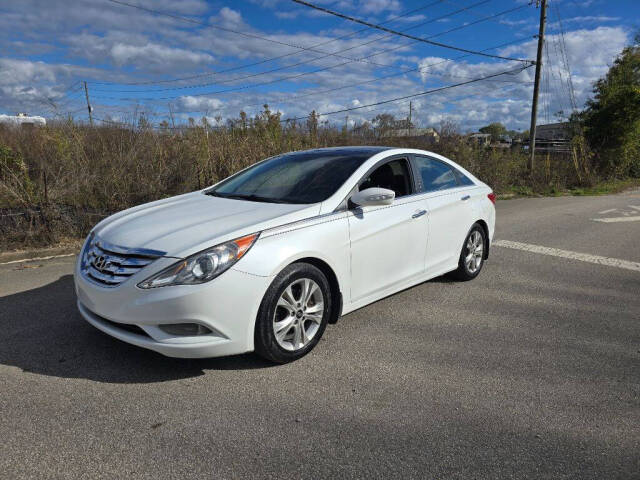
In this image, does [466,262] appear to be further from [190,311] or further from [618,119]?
[618,119]

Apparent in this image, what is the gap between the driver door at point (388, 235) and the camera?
391 centimetres

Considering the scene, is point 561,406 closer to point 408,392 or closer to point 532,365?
point 532,365

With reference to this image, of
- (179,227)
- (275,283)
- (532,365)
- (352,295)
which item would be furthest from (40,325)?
(532,365)

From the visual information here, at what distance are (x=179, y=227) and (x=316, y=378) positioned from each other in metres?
1.43

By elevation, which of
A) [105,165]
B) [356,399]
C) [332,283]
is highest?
[105,165]

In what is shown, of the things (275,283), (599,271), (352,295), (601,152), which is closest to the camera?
(275,283)

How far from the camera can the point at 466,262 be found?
5473 mm

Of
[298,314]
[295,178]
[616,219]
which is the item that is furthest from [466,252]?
[616,219]

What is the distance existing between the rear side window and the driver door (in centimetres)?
22

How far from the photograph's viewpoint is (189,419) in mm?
2795

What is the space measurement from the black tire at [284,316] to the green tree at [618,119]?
21.8m

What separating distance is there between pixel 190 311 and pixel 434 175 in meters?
3.06

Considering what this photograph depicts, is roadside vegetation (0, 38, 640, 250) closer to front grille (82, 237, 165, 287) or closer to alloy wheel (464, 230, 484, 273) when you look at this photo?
front grille (82, 237, 165, 287)

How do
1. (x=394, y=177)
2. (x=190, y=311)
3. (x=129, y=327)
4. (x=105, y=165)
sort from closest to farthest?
(x=190, y=311) < (x=129, y=327) < (x=394, y=177) < (x=105, y=165)
